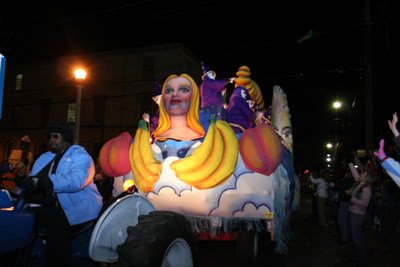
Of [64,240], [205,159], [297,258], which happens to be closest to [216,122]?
[205,159]

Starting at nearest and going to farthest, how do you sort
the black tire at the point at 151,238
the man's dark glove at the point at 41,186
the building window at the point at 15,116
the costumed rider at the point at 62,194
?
1. the black tire at the point at 151,238
2. the man's dark glove at the point at 41,186
3. the costumed rider at the point at 62,194
4. the building window at the point at 15,116

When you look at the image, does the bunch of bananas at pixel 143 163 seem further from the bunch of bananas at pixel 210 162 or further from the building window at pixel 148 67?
the building window at pixel 148 67

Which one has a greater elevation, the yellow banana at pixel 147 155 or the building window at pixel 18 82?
the building window at pixel 18 82

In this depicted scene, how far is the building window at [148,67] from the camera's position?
2497cm

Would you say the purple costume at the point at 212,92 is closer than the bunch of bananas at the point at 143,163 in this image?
No

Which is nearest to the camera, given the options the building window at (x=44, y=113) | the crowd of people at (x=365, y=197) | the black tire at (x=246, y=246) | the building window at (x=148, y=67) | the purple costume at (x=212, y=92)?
the black tire at (x=246, y=246)

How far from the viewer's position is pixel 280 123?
5.69 meters

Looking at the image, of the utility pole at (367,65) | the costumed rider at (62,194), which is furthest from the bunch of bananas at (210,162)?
the utility pole at (367,65)

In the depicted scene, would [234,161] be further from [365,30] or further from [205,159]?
[365,30]

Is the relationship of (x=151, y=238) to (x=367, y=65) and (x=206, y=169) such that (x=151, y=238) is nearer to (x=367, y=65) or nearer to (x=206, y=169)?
(x=206, y=169)

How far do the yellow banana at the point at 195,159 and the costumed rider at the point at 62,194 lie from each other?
3.06 feet

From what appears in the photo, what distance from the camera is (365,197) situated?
18.5ft

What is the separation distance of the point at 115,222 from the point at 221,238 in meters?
1.76

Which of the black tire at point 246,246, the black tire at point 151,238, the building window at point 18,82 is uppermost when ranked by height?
the building window at point 18,82
